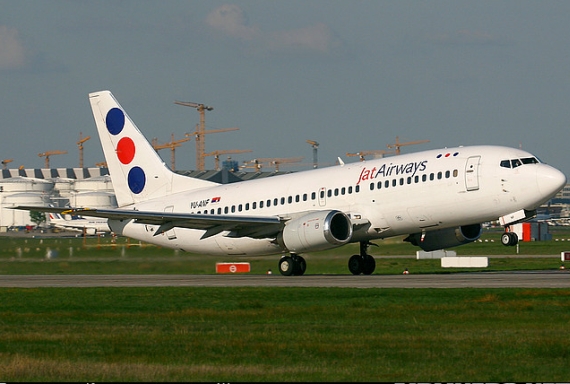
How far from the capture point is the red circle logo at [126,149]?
156ft

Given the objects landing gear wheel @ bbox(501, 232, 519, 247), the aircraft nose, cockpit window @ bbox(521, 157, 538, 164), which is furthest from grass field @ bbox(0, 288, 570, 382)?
cockpit window @ bbox(521, 157, 538, 164)

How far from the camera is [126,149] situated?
1879 inches

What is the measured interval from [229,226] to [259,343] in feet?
75.9

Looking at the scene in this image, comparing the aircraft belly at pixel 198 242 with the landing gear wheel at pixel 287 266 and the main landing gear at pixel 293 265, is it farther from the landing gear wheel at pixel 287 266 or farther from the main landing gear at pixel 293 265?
the main landing gear at pixel 293 265

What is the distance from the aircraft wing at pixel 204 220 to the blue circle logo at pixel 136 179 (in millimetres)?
5875

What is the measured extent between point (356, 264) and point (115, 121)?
13598 millimetres

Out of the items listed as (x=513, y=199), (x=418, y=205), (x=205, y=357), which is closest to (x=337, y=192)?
(x=418, y=205)

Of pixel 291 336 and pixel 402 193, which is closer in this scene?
pixel 291 336

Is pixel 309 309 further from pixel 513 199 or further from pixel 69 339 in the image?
pixel 513 199

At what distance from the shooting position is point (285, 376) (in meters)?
14.0

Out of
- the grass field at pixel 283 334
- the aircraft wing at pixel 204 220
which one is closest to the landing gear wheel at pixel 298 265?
the aircraft wing at pixel 204 220

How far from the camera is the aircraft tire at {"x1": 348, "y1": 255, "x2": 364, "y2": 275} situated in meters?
42.9

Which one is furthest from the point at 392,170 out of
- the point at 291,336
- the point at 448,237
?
the point at 291,336

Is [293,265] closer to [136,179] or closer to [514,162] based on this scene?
[514,162]
